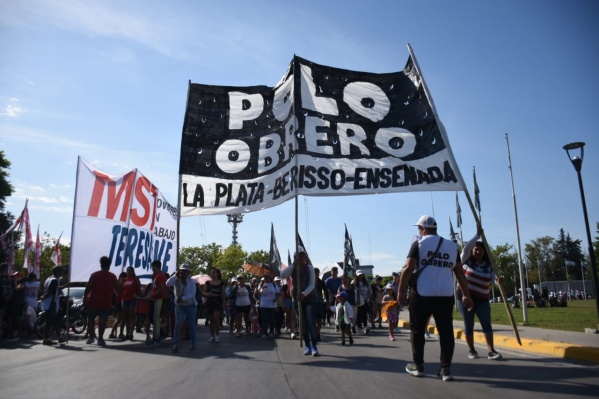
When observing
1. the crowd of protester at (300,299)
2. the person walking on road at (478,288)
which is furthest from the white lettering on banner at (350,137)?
the person walking on road at (478,288)

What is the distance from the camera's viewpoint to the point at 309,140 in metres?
9.13

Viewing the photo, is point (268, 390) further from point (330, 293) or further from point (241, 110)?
point (330, 293)

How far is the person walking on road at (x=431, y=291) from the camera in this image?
5.45 m

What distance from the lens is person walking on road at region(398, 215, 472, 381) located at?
5.45m

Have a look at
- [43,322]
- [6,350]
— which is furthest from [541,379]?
[43,322]

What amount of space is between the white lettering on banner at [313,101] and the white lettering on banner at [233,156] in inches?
62.8

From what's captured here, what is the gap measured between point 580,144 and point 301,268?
8944mm

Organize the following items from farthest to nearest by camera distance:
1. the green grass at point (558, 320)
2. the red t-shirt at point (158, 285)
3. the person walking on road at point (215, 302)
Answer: the green grass at point (558, 320)
the person walking on road at point (215, 302)
the red t-shirt at point (158, 285)

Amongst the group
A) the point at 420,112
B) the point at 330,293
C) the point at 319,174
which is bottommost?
the point at 330,293

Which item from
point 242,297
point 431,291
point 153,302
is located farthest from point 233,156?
point 242,297

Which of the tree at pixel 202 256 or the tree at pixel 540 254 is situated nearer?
the tree at pixel 202 256

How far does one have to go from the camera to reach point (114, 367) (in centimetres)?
695

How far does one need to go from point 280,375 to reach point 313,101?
562cm

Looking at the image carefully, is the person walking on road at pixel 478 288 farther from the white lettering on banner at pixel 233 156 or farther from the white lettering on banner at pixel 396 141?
the white lettering on banner at pixel 233 156
